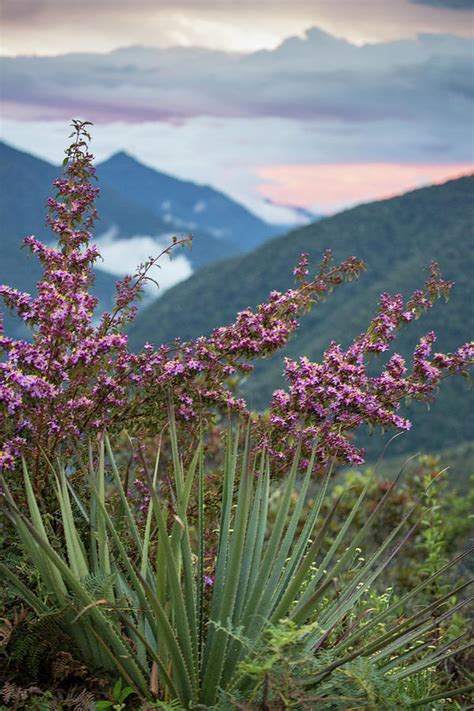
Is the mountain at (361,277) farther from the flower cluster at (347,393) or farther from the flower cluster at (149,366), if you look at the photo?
the flower cluster at (347,393)

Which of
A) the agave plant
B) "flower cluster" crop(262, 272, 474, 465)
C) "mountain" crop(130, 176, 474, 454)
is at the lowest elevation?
the agave plant

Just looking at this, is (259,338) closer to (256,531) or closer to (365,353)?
(365,353)

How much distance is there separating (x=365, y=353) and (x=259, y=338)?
0.52m

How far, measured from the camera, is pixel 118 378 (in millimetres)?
4023

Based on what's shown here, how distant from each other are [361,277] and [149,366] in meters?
68.9

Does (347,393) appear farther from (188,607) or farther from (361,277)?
(361,277)

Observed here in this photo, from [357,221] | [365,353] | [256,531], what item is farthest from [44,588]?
[357,221]

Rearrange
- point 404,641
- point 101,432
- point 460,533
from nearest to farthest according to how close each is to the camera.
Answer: point 404,641, point 101,432, point 460,533

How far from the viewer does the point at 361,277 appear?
71.8 meters

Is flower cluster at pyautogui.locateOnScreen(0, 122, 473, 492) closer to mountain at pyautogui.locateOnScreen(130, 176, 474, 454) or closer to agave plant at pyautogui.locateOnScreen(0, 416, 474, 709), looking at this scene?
agave plant at pyautogui.locateOnScreen(0, 416, 474, 709)

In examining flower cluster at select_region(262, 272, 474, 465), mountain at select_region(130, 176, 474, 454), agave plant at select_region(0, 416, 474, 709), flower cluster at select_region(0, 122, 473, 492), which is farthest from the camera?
mountain at select_region(130, 176, 474, 454)

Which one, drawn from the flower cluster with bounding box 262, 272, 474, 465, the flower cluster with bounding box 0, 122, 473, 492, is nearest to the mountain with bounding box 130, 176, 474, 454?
the flower cluster with bounding box 0, 122, 473, 492

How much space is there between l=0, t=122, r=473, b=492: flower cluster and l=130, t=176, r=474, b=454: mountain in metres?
48.1

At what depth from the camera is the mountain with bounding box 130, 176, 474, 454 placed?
56.7 meters
